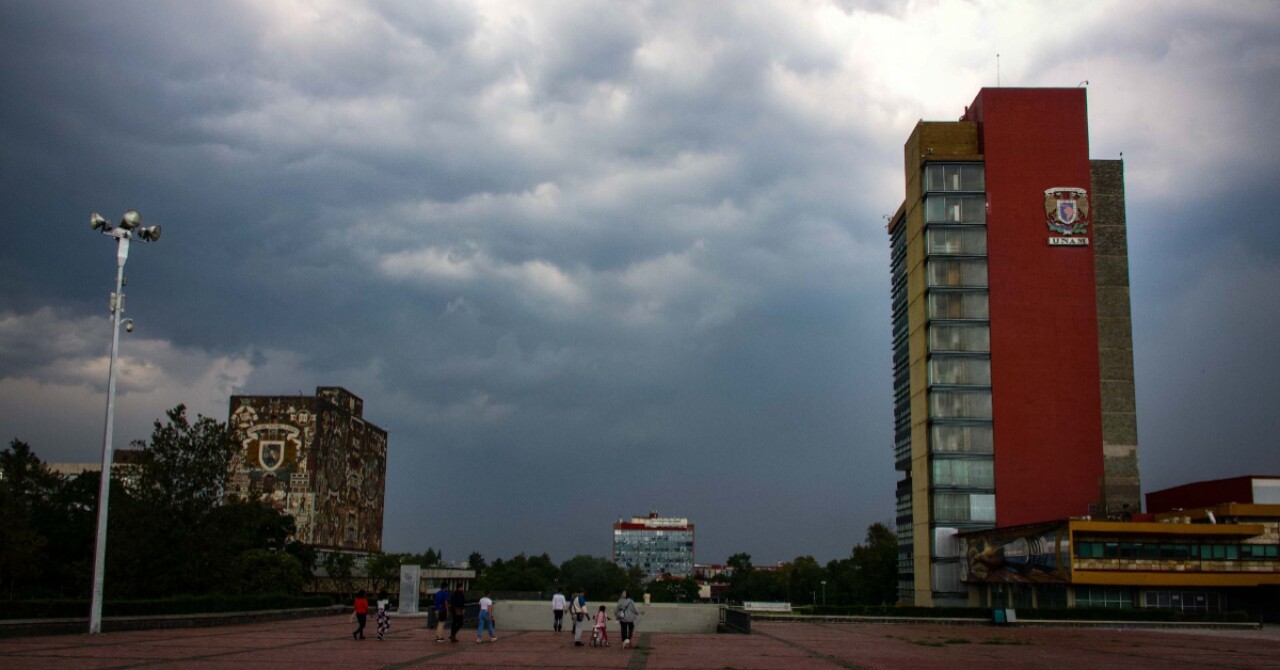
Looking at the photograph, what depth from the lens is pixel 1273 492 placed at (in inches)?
2655

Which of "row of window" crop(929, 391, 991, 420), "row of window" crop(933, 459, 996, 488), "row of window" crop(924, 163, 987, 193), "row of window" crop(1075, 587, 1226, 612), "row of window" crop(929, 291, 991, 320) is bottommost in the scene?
"row of window" crop(1075, 587, 1226, 612)

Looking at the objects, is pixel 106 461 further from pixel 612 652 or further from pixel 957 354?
pixel 957 354

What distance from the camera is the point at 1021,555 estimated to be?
66.8m

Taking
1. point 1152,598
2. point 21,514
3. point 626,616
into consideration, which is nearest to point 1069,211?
point 1152,598

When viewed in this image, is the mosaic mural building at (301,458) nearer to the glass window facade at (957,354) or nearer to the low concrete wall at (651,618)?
the glass window facade at (957,354)

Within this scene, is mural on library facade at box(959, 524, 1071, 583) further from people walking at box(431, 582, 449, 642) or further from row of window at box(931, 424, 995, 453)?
people walking at box(431, 582, 449, 642)

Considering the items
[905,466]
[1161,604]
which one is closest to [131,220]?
[1161,604]

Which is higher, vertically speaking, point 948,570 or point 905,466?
point 905,466

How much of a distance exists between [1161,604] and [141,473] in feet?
193

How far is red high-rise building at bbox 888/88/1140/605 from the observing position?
258ft

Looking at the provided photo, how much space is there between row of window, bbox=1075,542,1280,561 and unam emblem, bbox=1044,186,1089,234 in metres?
28.3

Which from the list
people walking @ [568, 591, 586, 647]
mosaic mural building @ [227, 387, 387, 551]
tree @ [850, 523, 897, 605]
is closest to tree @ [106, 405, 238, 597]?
people walking @ [568, 591, 586, 647]

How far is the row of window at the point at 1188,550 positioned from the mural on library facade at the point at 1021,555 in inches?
68.0

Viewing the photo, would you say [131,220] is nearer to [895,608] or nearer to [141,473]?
[141,473]
